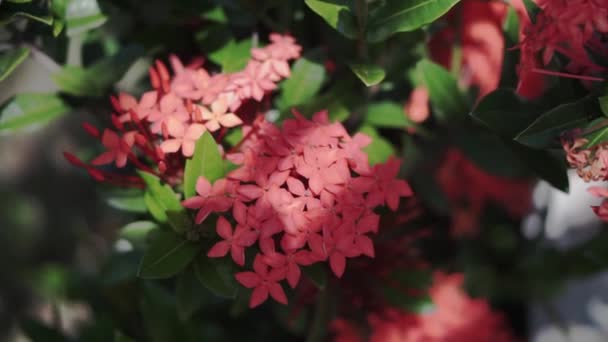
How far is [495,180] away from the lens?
4.69 feet

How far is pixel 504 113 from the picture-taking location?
0.81 m

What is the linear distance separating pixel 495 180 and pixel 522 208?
4.0 inches

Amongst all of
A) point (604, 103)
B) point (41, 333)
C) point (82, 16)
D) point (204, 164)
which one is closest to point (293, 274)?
point (204, 164)

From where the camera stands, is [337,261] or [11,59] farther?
[11,59]

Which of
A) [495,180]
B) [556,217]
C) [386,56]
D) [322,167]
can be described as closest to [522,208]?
[495,180]

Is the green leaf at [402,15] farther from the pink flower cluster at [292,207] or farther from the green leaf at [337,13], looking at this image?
the pink flower cluster at [292,207]

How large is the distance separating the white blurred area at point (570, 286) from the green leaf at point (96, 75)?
904mm

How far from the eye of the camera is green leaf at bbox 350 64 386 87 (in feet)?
2.63

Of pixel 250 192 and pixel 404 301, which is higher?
pixel 250 192

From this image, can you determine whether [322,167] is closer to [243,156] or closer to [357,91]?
[243,156]

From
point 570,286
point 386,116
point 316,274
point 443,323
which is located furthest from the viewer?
point 570,286

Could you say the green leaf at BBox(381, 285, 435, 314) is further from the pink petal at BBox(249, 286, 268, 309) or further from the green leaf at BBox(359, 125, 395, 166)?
the pink petal at BBox(249, 286, 268, 309)

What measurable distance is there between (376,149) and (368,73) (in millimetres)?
186

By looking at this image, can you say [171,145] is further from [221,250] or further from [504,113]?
[504,113]
